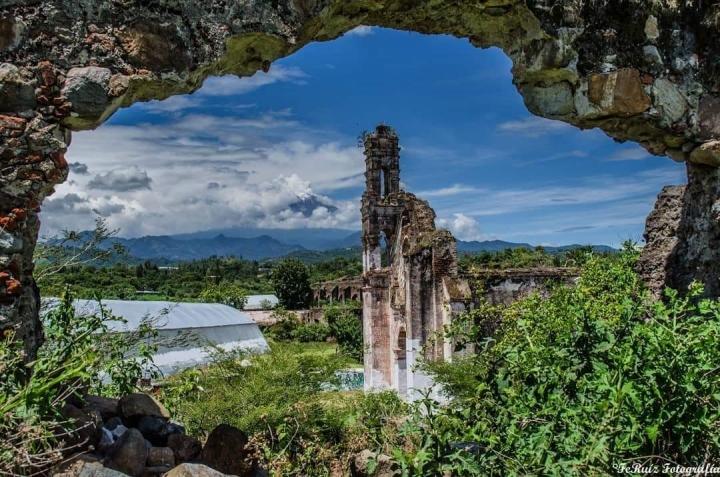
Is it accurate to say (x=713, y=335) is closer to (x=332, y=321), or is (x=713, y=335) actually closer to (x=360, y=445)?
(x=360, y=445)

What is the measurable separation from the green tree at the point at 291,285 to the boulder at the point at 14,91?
53713mm

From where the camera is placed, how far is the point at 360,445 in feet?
15.2

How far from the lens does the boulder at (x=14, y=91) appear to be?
292cm

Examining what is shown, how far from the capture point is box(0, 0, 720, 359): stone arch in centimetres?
298

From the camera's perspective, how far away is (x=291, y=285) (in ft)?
Answer: 186

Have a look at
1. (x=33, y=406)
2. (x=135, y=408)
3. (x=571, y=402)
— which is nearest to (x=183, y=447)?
(x=135, y=408)

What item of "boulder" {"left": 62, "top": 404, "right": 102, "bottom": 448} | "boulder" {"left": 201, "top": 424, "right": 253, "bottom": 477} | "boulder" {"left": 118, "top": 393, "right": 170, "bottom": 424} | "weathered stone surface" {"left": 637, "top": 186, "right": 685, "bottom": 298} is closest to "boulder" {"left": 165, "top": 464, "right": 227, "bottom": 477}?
→ "boulder" {"left": 62, "top": 404, "right": 102, "bottom": 448}

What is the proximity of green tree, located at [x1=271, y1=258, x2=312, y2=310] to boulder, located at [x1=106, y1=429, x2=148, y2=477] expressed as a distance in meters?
53.1

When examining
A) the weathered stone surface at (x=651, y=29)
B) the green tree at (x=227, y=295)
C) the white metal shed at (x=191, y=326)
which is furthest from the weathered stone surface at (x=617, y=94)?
the green tree at (x=227, y=295)

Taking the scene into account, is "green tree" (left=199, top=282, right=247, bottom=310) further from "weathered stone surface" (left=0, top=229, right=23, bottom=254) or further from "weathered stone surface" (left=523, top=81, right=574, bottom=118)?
"weathered stone surface" (left=0, top=229, right=23, bottom=254)

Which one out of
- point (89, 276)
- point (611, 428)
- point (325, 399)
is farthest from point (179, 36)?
point (89, 276)

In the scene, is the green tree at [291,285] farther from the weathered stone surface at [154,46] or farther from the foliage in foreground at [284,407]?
the weathered stone surface at [154,46]

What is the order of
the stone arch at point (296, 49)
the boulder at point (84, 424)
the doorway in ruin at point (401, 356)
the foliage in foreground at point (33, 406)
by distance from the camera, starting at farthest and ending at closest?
the doorway in ruin at point (401, 356) → the boulder at point (84, 424) → the stone arch at point (296, 49) → the foliage in foreground at point (33, 406)

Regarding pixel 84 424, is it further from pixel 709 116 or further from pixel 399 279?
pixel 399 279
